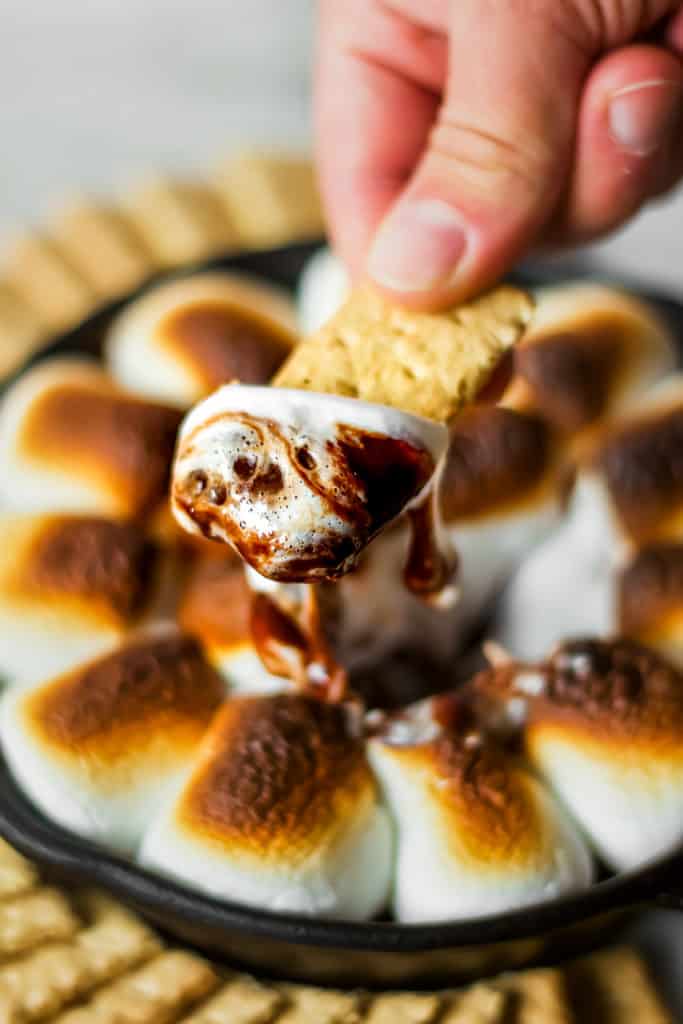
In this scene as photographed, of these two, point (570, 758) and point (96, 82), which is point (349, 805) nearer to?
point (570, 758)

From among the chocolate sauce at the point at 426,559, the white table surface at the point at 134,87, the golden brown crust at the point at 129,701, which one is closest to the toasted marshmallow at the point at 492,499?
the chocolate sauce at the point at 426,559

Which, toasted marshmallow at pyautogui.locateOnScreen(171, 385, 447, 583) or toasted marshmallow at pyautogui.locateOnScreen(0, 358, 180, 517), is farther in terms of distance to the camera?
toasted marshmallow at pyautogui.locateOnScreen(0, 358, 180, 517)

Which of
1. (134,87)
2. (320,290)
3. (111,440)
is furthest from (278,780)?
(134,87)

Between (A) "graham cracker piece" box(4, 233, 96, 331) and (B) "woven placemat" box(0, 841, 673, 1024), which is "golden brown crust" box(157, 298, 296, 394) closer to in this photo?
(A) "graham cracker piece" box(4, 233, 96, 331)

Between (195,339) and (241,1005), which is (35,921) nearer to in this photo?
(241,1005)

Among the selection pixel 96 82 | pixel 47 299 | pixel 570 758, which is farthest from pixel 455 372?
pixel 96 82

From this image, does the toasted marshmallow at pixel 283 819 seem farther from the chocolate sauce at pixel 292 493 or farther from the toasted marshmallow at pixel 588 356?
the toasted marshmallow at pixel 588 356

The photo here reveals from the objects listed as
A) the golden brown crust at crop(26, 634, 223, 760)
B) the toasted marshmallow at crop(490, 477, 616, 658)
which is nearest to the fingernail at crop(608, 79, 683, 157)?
the toasted marshmallow at crop(490, 477, 616, 658)
